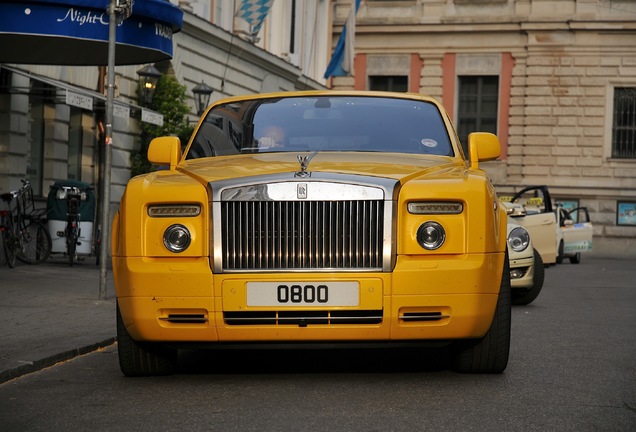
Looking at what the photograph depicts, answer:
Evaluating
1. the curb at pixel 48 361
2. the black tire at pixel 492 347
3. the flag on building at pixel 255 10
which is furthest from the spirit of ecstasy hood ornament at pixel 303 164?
the flag on building at pixel 255 10

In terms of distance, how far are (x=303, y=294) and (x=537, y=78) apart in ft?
124

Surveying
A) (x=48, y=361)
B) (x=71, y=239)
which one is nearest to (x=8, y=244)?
(x=71, y=239)

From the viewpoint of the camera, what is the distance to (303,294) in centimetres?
704

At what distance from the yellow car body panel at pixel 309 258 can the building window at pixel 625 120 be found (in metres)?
37.1

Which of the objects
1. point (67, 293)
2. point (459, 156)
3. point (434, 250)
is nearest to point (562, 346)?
point (459, 156)

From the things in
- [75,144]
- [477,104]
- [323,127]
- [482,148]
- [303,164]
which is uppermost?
[477,104]

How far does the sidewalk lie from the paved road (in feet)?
0.55

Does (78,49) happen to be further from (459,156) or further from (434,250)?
(434,250)

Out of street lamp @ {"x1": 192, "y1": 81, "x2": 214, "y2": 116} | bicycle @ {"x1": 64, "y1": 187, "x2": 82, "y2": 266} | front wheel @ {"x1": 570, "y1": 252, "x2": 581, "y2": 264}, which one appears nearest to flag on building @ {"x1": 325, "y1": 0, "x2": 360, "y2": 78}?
front wheel @ {"x1": 570, "y1": 252, "x2": 581, "y2": 264}

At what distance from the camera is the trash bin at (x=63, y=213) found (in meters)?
19.8

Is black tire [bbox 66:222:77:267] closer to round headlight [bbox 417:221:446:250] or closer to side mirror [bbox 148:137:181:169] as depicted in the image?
side mirror [bbox 148:137:181:169]

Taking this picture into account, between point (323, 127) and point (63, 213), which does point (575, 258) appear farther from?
point (323, 127)

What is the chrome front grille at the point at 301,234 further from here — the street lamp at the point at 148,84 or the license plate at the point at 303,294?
the street lamp at the point at 148,84

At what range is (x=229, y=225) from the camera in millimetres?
7176
